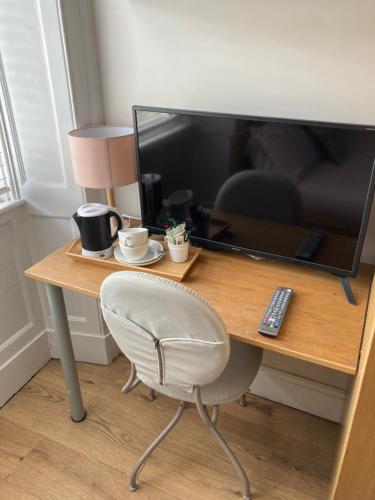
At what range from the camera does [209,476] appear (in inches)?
65.2

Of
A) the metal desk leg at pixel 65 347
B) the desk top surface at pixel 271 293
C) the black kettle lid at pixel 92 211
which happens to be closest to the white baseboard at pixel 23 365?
the metal desk leg at pixel 65 347

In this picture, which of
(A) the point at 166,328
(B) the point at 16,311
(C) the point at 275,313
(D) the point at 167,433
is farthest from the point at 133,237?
(B) the point at 16,311

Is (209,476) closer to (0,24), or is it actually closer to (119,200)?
(119,200)

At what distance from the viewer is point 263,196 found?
56.2 inches

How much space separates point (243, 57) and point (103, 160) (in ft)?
1.98

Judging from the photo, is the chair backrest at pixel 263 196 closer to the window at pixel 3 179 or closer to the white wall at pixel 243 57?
the white wall at pixel 243 57

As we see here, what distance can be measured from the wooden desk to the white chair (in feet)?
0.39

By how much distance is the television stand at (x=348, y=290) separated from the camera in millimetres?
1346

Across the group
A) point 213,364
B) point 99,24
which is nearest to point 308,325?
point 213,364

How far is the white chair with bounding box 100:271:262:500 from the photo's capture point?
3.59 feet

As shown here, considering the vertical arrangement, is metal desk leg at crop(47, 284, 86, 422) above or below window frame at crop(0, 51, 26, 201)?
below

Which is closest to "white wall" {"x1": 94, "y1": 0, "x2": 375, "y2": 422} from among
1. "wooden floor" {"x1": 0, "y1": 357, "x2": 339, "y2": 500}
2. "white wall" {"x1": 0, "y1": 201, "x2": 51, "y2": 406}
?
"wooden floor" {"x1": 0, "y1": 357, "x2": 339, "y2": 500}

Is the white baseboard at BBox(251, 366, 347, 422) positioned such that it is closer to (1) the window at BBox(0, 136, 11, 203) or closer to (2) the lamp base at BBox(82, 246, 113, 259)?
Answer: (2) the lamp base at BBox(82, 246, 113, 259)

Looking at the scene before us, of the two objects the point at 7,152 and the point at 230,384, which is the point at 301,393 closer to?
the point at 230,384
